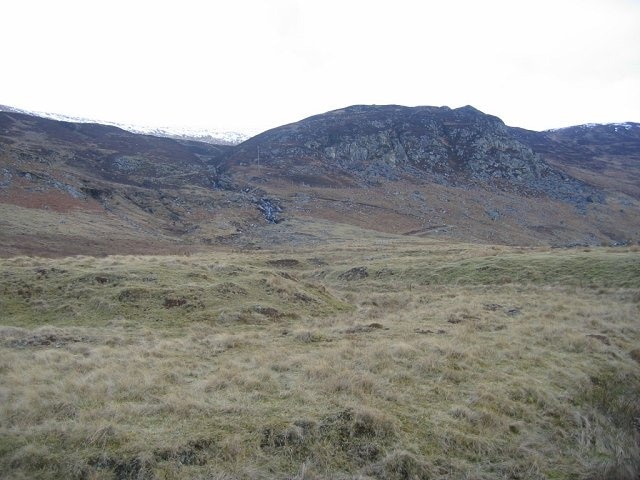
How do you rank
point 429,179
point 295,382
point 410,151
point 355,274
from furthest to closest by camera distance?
point 410,151 < point 429,179 < point 355,274 < point 295,382

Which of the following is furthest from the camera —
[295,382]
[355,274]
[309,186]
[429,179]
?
[429,179]

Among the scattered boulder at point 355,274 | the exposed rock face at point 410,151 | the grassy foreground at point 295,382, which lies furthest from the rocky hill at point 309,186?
the grassy foreground at point 295,382

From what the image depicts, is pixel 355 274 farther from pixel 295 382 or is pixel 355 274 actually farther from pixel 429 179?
pixel 429 179

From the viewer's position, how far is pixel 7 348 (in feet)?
44.2

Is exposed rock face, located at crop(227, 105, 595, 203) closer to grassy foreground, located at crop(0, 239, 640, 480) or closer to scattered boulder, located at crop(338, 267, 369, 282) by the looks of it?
scattered boulder, located at crop(338, 267, 369, 282)

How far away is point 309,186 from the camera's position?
96.3 m

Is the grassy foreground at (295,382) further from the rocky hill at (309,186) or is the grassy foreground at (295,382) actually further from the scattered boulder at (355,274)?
the rocky hill at (309,186)

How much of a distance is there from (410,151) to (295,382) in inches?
4463

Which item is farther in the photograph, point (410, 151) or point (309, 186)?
point (410, 151)

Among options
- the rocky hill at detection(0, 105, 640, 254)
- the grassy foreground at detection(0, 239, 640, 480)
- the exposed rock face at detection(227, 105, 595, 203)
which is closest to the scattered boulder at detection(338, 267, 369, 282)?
the grassy foreground at detection(0, 239, 640, 480)

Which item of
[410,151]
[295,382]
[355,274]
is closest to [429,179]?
[410,151]

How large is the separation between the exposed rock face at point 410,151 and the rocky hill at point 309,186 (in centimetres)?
46

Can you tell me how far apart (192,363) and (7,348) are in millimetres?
6228

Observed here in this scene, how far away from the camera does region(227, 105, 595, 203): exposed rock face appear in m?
109
